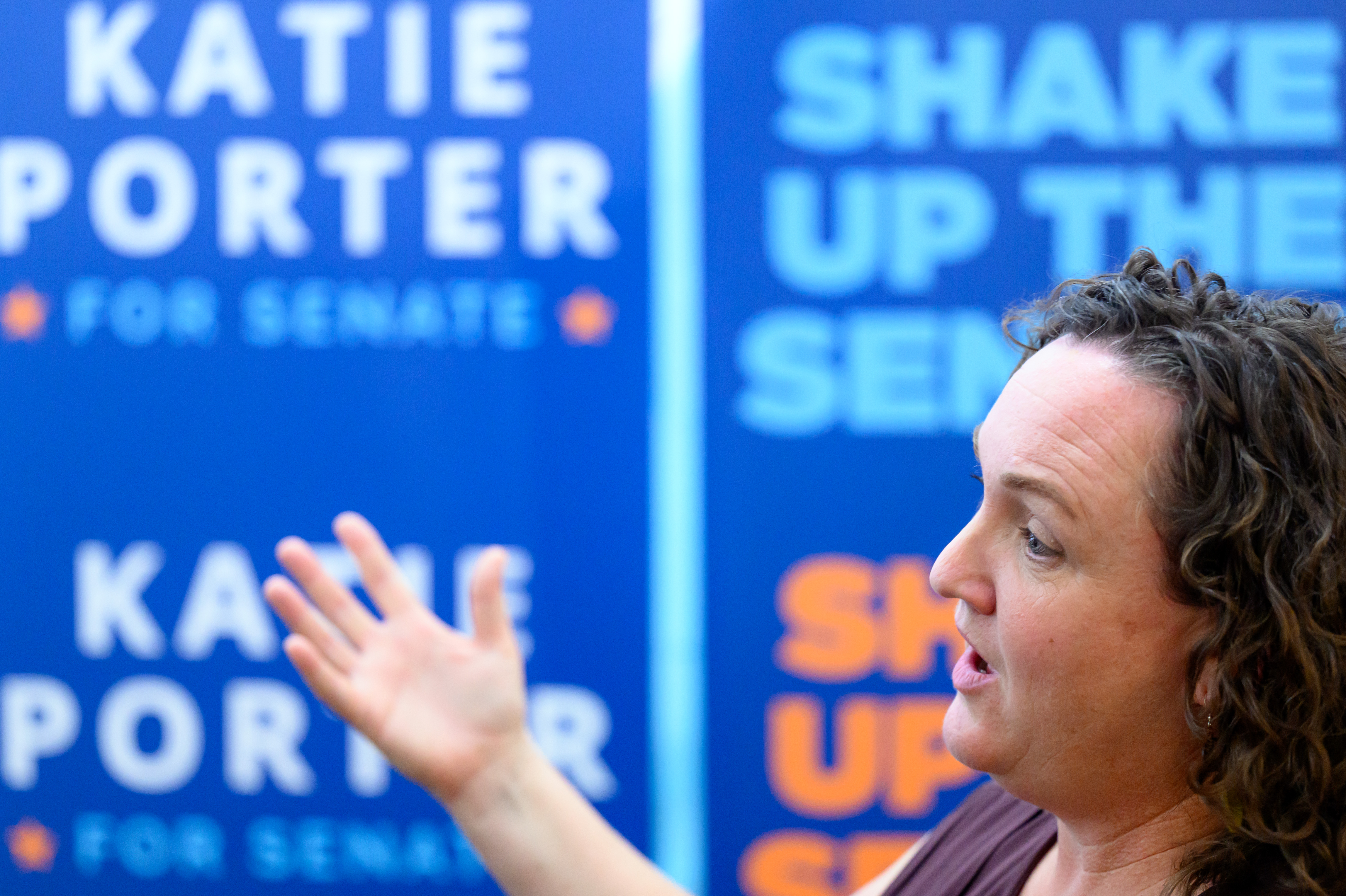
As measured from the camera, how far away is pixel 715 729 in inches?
68.0

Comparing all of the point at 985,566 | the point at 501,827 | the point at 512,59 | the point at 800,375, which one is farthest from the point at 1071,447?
the point at 512,59

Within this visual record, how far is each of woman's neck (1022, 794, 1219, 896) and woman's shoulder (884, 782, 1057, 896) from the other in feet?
0.25

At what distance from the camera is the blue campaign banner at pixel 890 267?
5.43 ft

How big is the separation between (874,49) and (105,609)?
150 centimetres

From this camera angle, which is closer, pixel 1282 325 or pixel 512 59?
pixel 1282 325

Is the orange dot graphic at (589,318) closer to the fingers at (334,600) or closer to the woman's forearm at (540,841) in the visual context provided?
the fingers at (334,600)

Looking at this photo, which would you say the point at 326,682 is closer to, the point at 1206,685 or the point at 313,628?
the point at 313,628

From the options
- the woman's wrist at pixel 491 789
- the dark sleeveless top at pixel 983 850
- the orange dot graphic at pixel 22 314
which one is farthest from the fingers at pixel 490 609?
the orange dot graphic at pixel 22 314

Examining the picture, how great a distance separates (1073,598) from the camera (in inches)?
29.3

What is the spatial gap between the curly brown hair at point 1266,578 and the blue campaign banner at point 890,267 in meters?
0.98

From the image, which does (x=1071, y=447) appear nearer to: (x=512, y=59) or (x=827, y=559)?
(x=827, y=559)

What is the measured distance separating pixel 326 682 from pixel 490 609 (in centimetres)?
17

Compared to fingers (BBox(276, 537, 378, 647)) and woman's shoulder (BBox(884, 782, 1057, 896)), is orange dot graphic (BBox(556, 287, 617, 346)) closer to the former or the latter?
fingers (BBox(276, 537, 378, 647))

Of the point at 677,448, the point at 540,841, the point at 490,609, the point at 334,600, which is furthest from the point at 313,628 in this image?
the point at 677,448
